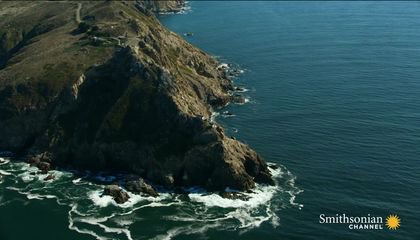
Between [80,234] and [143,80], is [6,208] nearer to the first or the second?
[80,234]

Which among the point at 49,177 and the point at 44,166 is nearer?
the point at 49,177

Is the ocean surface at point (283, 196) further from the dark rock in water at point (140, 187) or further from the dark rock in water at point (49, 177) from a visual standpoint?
the dark rock in water at point (140, 187)

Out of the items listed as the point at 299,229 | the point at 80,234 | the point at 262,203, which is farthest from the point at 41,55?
the point at 299,229

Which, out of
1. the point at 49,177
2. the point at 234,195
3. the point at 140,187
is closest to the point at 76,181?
the point at 49,177

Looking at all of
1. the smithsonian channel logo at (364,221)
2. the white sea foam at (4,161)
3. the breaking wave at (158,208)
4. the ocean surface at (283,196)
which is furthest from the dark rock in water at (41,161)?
the smithsonian channel logo at (364,221)

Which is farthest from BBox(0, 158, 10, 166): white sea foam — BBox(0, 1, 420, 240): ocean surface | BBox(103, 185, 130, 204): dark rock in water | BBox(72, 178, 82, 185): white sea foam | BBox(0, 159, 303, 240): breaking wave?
BBox(103, 185, 130, 204): dark rock in water

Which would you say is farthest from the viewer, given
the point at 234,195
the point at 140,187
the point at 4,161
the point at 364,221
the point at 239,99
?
the point at 239,99

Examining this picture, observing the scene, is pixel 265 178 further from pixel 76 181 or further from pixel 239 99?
pixel 239 99
